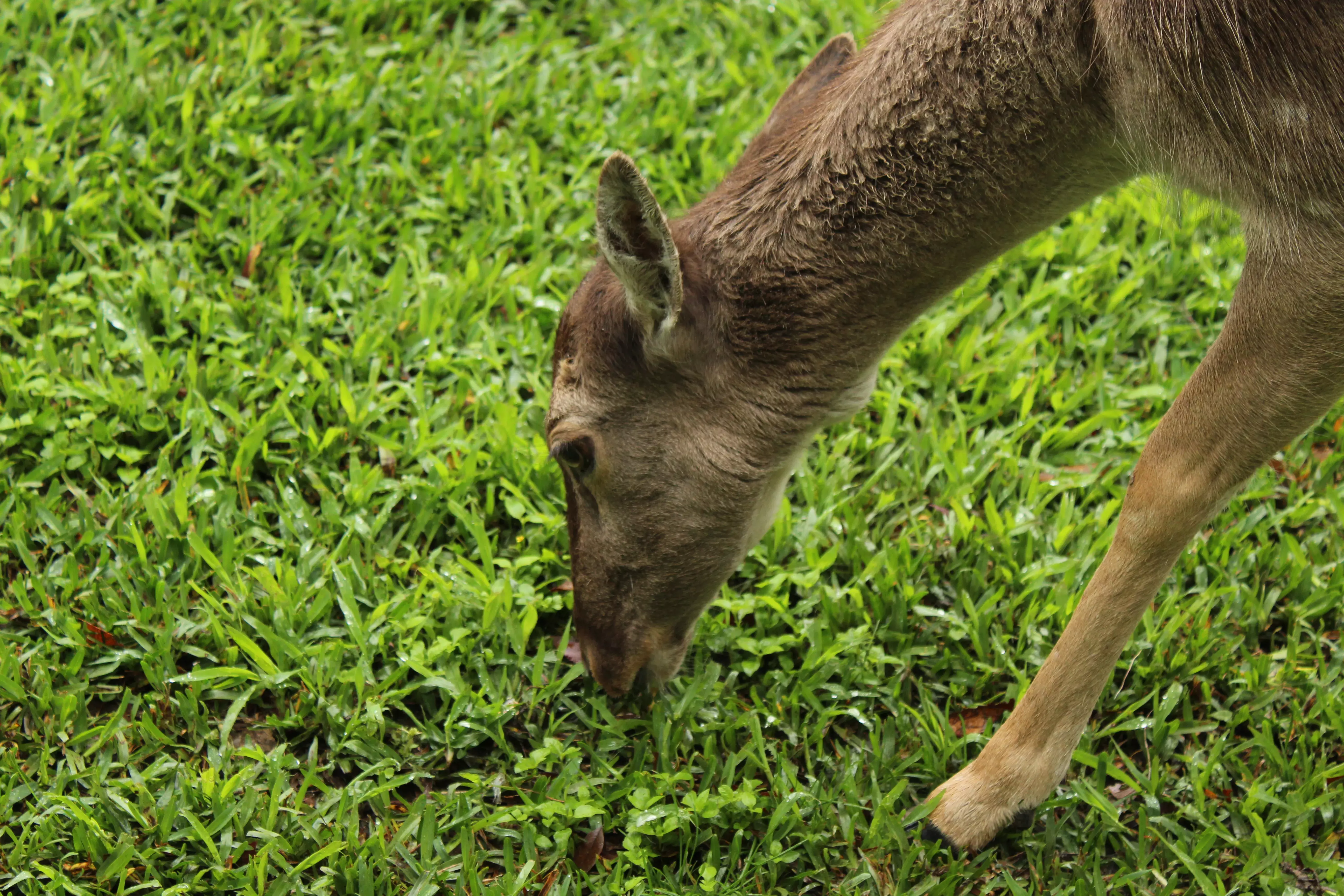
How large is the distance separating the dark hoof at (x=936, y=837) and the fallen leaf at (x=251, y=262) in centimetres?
358

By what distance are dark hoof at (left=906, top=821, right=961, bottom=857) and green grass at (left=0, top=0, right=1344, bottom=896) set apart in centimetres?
7

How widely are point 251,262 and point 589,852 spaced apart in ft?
10.2

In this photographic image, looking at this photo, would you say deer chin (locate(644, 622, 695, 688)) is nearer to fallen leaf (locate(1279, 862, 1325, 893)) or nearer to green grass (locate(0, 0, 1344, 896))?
green grass (locate(0, 0, 1344, 896))

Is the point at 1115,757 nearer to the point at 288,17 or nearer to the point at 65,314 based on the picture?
the point at 65,314

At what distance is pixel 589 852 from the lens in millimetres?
3703

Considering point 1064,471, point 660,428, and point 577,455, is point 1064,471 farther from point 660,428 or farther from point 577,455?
point 577,455

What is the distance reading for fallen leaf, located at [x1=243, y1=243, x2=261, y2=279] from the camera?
5.46 metres

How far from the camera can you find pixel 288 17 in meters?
6.61

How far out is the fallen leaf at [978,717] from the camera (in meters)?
4.12

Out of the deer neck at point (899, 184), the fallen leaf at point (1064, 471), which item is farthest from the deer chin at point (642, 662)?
the fallen leaf at point (1064, 471)

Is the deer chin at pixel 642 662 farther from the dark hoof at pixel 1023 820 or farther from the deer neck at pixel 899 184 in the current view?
the dark hoof at pixel 1023 820

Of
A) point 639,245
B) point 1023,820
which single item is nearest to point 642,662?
point 1023,820

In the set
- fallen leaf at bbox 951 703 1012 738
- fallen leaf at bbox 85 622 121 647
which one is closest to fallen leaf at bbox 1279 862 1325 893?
fallen leaf at bbox 951 703 1012 738

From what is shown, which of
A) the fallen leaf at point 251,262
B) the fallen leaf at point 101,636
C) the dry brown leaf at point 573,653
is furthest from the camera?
the fallen leaf at point 251,262
